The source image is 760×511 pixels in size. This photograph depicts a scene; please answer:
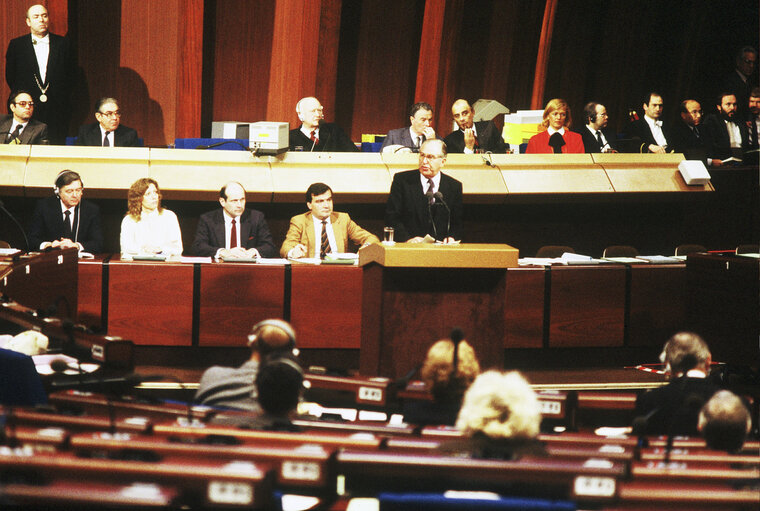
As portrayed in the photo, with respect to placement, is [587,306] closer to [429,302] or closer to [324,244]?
[324,244]

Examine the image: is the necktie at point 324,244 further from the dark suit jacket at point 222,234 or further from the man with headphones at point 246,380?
the man with headphones at point 246,380

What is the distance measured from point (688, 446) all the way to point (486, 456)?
2.32 feet

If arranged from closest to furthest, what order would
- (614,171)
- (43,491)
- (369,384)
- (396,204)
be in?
(43,491) < (369,384) < (396,204) < (614,171)

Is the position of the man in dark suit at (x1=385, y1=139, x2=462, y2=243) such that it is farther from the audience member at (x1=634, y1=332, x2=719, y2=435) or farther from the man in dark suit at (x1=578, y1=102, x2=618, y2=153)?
the man in dark suit at (x1=578, y1=102, x2=618, y2=153)

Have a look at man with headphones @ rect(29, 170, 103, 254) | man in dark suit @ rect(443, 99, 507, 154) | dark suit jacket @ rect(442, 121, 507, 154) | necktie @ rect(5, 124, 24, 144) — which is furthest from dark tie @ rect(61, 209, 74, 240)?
dark suit jacket @ rect(442, 121, 507, 154)

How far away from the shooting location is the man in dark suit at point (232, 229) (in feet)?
17.5

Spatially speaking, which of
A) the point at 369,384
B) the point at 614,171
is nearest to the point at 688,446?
the point at 369,384

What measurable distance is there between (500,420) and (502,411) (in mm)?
23

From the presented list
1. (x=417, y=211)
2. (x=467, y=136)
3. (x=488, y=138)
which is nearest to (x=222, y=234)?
(x=417, y=211)

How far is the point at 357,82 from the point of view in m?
9.36

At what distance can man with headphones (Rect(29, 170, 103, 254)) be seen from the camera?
520 centimetres

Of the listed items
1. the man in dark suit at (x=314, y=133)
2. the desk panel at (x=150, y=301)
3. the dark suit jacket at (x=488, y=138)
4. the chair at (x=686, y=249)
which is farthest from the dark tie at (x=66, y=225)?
the chair at (x=686, y=249)

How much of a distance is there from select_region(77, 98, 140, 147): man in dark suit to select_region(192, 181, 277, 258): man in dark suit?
1.36m

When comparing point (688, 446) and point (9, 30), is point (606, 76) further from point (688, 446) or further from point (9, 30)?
point (688, 446)
